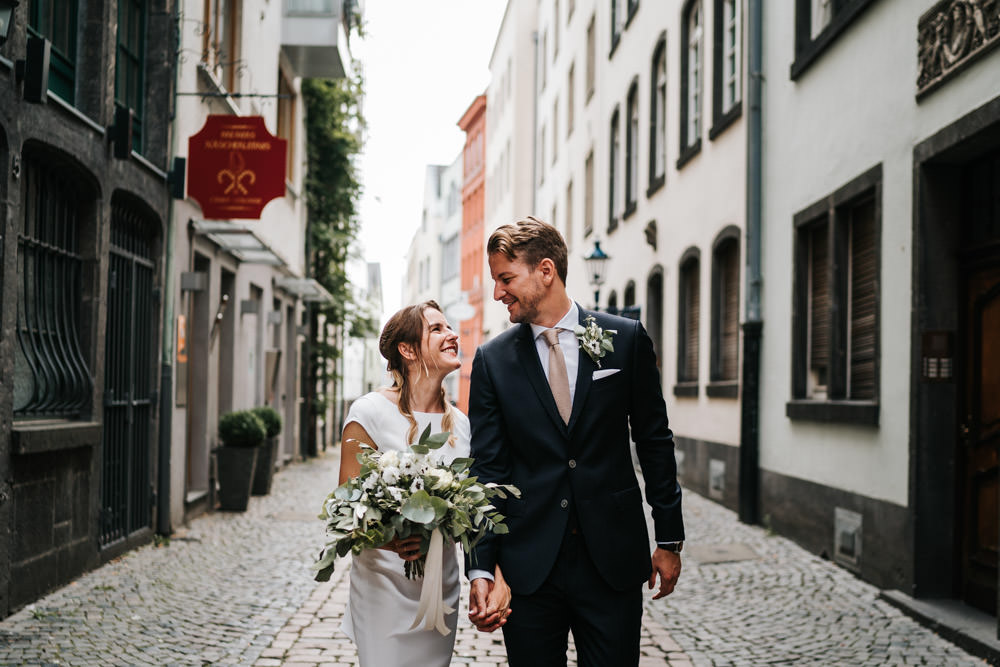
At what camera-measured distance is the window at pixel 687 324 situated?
16.8 metres

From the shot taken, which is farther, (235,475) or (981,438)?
(235,475)

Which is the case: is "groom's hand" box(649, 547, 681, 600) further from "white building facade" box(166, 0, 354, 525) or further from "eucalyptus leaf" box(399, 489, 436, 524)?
"white building facade" box(166, 0, 354, 525)

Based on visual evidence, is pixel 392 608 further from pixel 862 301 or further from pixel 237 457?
pixel 237 457

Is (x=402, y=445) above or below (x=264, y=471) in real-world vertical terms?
above

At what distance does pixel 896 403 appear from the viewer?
27.5 feet

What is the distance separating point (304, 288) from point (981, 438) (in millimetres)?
14583

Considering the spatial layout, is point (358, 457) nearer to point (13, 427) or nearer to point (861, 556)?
point (13, 427)

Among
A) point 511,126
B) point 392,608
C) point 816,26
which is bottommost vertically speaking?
point 392,608

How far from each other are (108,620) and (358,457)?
4.29 m

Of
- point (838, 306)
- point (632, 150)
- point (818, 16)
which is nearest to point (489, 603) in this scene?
point (838, 306)

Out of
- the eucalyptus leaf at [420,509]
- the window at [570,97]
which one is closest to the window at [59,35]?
the eucalyptus leaf at [420,509]

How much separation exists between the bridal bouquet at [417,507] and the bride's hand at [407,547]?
0.02 m

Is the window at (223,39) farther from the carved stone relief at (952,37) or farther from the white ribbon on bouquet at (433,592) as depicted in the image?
the white ribbon on bouquet at (433,592)

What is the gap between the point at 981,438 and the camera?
754 cm
